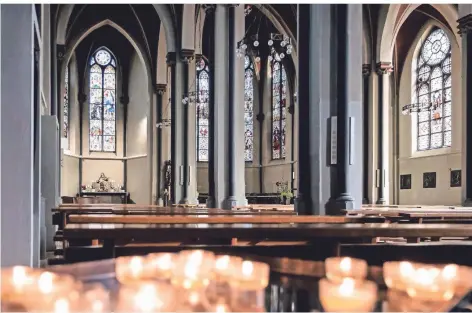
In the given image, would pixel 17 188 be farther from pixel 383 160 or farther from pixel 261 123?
pixel 261 123

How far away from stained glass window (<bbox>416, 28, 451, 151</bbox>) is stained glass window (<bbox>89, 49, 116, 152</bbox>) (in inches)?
517

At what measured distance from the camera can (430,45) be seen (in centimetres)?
2112

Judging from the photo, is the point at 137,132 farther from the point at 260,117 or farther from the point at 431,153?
the point at 431,153

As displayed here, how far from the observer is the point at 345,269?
1280mm

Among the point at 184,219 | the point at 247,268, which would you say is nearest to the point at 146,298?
the point at 247,268

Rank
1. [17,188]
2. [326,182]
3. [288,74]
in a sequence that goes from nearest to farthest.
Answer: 1. [17,188]
2. [326,182]
3. [288,74]

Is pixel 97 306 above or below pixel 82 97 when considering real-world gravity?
below

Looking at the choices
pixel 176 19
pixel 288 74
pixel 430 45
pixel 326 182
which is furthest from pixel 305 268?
pixel 288 74

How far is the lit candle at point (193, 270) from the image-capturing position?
1.12 m

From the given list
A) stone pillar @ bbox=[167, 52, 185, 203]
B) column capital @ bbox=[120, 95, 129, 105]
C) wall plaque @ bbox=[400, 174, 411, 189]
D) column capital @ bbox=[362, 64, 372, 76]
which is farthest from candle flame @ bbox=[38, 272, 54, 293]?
column capital @ bbox=[120, 95, 129, 105]

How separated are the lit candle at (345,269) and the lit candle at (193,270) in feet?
0.84

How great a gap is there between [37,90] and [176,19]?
14.3 metres

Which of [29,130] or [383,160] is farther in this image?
[383,160]

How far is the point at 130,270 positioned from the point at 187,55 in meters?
17.6
